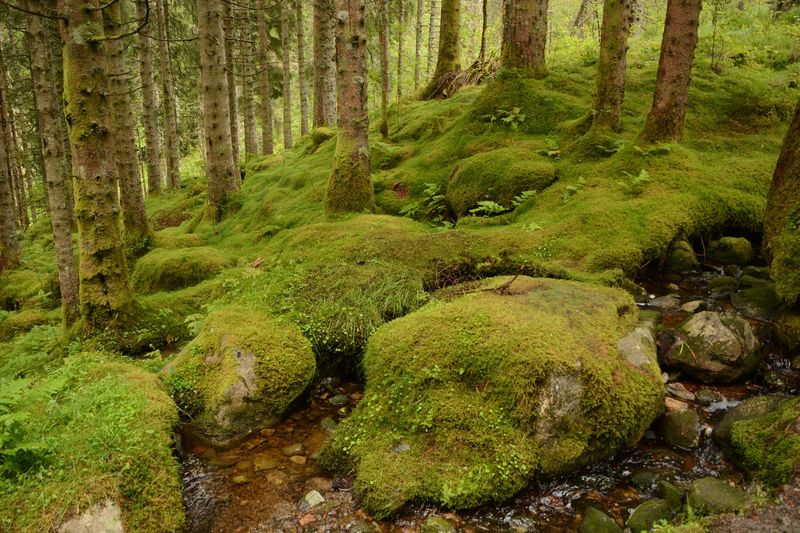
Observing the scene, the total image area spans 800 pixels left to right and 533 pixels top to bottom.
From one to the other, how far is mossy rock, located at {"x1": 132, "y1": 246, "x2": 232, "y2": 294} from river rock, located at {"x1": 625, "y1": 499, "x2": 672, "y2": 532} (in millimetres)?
7160

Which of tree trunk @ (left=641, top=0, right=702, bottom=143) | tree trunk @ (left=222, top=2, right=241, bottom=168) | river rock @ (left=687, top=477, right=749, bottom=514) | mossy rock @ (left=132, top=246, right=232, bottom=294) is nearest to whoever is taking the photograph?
river rock @ (left=687, top=477, right=749, bottom=514)

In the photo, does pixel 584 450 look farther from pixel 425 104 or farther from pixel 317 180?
pixel 425 104

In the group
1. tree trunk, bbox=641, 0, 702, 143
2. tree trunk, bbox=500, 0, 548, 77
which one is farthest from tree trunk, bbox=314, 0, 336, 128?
A: tree trunk, bbox=641, 0, 702, 143

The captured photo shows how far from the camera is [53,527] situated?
3.02 metres

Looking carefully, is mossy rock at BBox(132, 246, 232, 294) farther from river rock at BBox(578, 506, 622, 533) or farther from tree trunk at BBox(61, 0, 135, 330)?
river rock at BBox(578, 506, 622, 533)

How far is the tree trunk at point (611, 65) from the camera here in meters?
8.00

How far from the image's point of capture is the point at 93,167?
5746 millimetres

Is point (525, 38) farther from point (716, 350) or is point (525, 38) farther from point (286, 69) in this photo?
point (286, 69)

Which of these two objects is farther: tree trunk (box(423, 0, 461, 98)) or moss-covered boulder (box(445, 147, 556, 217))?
tree trunk (box(423, 0, 461, 98))

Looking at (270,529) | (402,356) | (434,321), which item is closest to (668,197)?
(434,321)

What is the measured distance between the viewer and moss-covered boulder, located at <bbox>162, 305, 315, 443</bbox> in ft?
15.0

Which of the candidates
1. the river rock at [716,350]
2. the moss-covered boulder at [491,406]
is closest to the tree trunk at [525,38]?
the river rock at [716,350]

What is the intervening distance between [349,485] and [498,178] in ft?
19.4

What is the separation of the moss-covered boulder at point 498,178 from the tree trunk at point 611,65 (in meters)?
1.36
